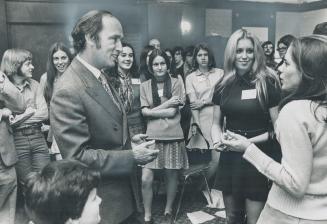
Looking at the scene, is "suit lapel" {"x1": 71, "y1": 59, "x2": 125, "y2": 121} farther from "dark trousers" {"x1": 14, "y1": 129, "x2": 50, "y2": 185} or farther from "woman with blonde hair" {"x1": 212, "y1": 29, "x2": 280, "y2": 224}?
"dark trousers" {"x1": 14, "y1": 129, "x2": 50, "y2": 185}

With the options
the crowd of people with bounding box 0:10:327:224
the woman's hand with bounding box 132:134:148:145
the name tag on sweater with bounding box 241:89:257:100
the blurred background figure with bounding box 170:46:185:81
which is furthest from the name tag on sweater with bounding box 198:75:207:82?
the woman's hand with bounding box 132:134:148:145

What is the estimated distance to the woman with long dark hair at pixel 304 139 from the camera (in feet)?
5.63

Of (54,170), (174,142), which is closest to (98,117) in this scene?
(54,170)

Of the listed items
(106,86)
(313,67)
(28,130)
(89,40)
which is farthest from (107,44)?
(28,130)

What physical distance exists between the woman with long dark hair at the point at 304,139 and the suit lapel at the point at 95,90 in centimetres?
79

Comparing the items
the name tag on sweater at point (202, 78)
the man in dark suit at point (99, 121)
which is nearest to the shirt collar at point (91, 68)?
the man in dark suit at point (99, 121)

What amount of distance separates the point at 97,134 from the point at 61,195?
525 millimetres

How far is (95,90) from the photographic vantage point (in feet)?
6.29

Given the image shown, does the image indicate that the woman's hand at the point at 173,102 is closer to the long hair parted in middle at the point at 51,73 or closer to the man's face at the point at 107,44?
the long hair parted in middle at the point at 51,73

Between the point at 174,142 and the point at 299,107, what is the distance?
2.57 metres

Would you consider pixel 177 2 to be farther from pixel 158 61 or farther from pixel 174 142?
pixel 174 142

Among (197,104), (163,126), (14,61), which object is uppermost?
(14,61)

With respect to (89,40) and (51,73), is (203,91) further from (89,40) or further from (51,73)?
(89,40)

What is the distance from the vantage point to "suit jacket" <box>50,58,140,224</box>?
1795 millimetres
